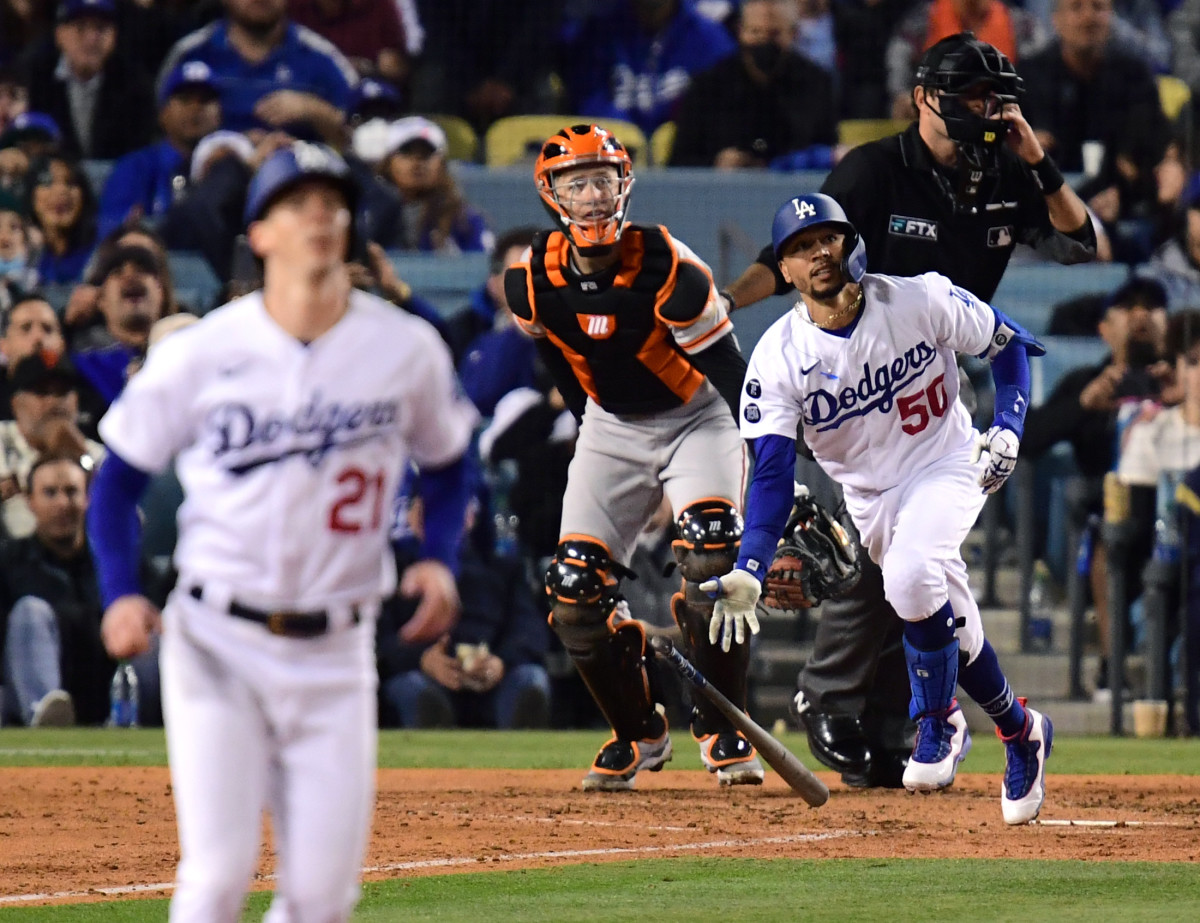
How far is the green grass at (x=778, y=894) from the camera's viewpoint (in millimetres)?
4504

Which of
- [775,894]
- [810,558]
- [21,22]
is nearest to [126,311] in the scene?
[21,22]

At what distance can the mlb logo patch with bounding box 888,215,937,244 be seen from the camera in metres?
7.11

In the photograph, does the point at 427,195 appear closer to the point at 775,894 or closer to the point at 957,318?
the point at 957,318

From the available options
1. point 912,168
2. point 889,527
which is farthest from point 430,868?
point 912,168

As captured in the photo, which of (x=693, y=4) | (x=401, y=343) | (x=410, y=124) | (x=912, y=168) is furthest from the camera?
(x=693, y=4)

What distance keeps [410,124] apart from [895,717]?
557 cm

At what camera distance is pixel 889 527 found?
6379 mm

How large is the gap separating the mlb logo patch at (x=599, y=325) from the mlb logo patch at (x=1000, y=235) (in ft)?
4.79

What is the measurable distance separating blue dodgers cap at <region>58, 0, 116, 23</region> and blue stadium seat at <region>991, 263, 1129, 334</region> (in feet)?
19.4

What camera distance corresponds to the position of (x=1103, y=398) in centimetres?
1070

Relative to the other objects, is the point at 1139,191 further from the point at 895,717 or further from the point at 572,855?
the point at 572,855

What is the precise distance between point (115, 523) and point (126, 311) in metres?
7.26

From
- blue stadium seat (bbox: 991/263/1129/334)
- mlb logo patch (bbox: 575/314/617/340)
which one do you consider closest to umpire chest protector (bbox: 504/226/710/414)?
mlb logo patch (bbox: 575/314/617/340)

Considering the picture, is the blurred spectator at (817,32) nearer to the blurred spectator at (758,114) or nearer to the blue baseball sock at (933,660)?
the blurred spectator at (758,114)
